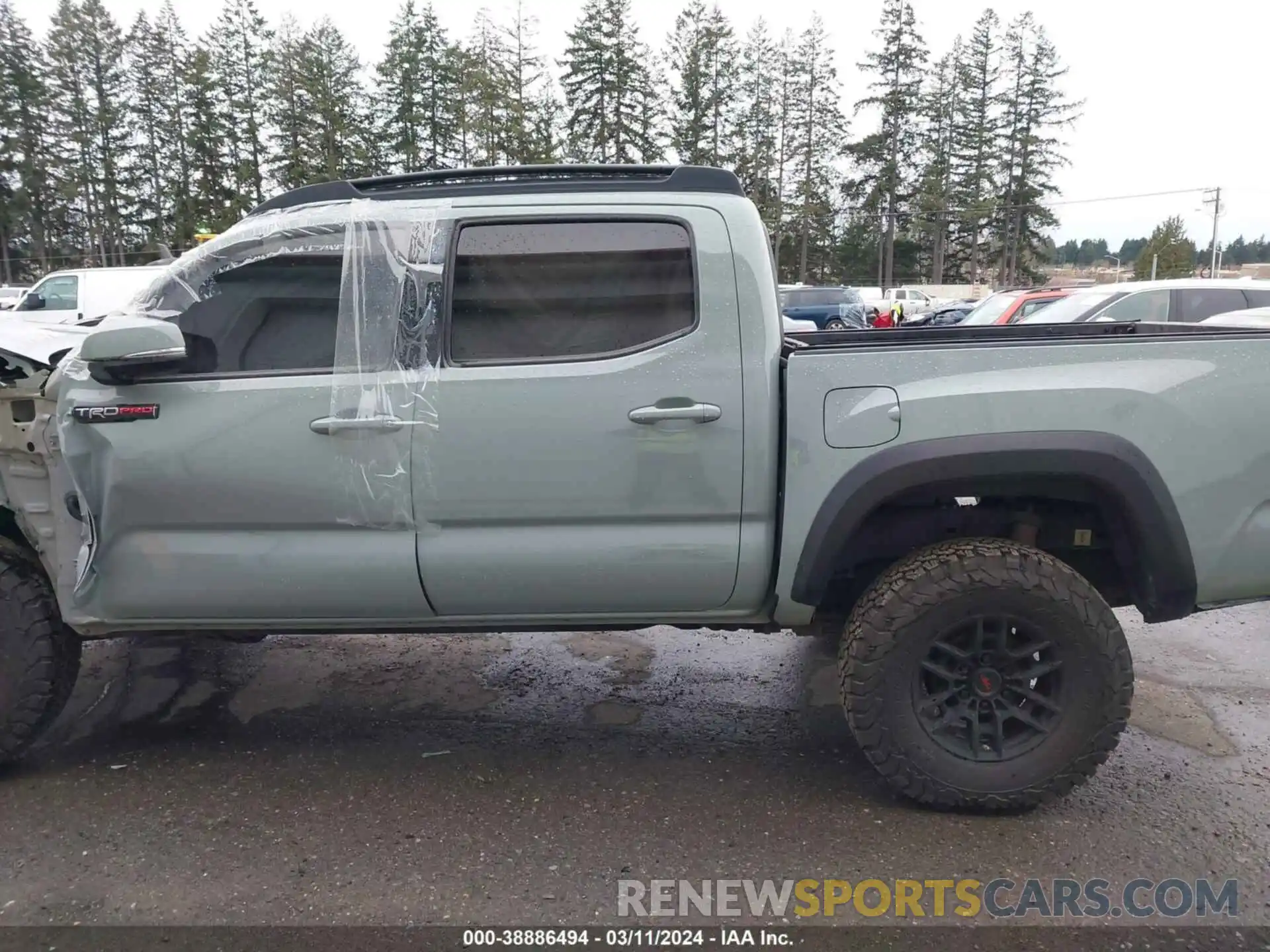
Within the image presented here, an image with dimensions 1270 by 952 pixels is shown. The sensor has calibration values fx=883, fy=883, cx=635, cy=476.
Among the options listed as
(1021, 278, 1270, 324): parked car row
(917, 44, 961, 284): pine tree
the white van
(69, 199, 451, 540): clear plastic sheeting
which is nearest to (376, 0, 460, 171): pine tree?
(917, 44, 961, 284): pine tree

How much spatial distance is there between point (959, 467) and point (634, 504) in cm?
100

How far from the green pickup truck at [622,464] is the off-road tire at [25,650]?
0.04 feet

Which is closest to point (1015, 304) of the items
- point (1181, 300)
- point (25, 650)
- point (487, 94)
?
point (1181, 300)

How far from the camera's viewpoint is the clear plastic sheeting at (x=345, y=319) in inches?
110

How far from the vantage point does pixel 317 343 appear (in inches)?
115

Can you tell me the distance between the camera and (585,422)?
2.75 m

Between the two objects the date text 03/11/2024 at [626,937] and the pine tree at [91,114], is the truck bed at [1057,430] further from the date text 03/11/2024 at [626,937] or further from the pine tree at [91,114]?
the pine tree at [91,114]

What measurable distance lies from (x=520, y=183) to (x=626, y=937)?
2.34m

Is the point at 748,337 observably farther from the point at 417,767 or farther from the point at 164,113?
the point at 164,113

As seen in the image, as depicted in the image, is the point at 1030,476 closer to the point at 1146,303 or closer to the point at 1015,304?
the point at 1146,303

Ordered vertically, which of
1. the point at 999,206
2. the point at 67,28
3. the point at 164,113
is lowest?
the point at 999,206

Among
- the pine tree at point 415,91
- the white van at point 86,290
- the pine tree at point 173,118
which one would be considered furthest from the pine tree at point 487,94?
the white van at point 86,290

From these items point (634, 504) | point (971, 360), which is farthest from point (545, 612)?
point (971, 360)

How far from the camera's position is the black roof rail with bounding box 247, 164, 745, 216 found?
9.72 feet
